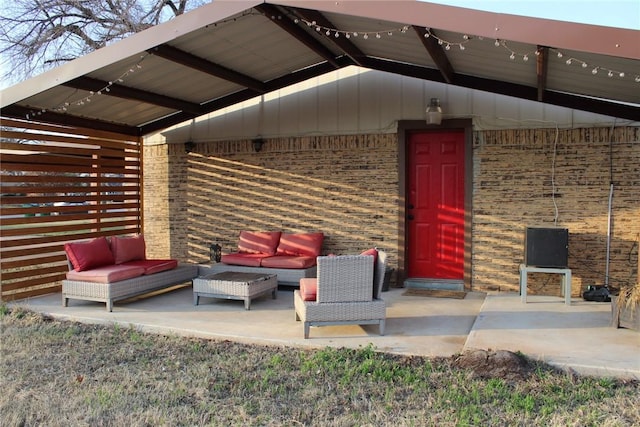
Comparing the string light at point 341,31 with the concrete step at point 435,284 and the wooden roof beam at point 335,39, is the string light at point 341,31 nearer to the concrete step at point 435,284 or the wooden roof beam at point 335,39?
the wooden roof beam at point 335,39

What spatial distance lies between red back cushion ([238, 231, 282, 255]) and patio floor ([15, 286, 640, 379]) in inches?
49.0

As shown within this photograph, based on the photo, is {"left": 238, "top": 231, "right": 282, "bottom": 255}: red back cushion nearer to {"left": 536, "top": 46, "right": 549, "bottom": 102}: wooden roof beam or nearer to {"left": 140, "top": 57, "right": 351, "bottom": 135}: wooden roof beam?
{"left": 140, "top": 57, "right": 351, "bottom": 135}: wooden roof beam

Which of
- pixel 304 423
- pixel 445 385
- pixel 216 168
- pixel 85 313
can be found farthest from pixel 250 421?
pixel 216 168

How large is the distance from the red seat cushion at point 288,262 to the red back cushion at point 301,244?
260 mm

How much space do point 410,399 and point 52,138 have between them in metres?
6.45

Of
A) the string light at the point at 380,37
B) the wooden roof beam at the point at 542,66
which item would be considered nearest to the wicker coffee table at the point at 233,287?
the string light at the point at 380,37

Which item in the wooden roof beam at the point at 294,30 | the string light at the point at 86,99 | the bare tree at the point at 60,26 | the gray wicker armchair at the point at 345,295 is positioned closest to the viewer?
the gray wicker armchair at the point at 345,295

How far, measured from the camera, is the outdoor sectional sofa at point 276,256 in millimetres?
7691

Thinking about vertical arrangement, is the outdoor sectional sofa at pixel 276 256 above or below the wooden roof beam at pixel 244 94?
below

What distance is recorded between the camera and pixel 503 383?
402cm

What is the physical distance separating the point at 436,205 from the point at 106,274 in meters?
4.81

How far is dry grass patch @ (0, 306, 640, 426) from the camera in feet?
11.5

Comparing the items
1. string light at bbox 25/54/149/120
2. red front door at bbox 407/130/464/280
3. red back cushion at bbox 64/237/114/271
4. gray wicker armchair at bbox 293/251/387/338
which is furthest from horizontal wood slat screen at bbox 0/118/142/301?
red front door at bbox 407/130/464/280

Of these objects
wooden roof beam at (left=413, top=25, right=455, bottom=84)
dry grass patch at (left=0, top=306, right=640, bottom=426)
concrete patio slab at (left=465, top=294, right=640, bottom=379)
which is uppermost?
wooden roof beam at (left=413, top=25, right=455, bottom=84)
